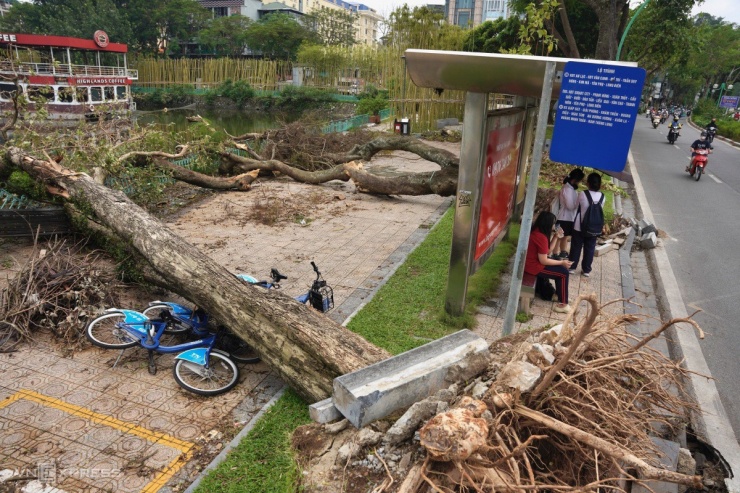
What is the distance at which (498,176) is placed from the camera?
555 centimetres

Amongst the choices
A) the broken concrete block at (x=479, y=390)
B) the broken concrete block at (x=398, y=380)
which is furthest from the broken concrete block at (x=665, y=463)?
the broken concrete block at (x=398, y=380)

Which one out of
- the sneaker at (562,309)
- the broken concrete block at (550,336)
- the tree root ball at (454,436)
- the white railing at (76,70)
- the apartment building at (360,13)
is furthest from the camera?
the apartment building at (360,13)

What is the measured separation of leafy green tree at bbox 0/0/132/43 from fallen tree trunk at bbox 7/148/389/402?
46.1 metres

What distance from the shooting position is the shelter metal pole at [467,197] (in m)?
4.63

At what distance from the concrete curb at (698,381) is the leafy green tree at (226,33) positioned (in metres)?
49.0

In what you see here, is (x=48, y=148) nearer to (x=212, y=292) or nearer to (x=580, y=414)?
(x=212, y=292)

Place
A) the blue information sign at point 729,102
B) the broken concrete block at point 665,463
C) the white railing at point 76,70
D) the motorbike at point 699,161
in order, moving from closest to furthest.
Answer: the broken concrete block at point 665,463, the motorbike at point 699,161, the white railing at point 76,70, the blue information sign at point 729,102

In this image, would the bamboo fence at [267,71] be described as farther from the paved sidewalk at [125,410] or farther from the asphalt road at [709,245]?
the paved sidewalk at [125,410]

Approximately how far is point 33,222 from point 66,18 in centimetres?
4493

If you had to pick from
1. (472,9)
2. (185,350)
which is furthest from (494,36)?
(472,9)

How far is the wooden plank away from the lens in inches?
266

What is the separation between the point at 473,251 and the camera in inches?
199

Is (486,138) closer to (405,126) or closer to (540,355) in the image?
(540,355)

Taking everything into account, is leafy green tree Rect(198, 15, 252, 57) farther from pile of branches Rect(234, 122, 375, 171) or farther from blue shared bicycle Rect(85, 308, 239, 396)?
blue shared bicycle Rect(85, 308, 239, 396)
